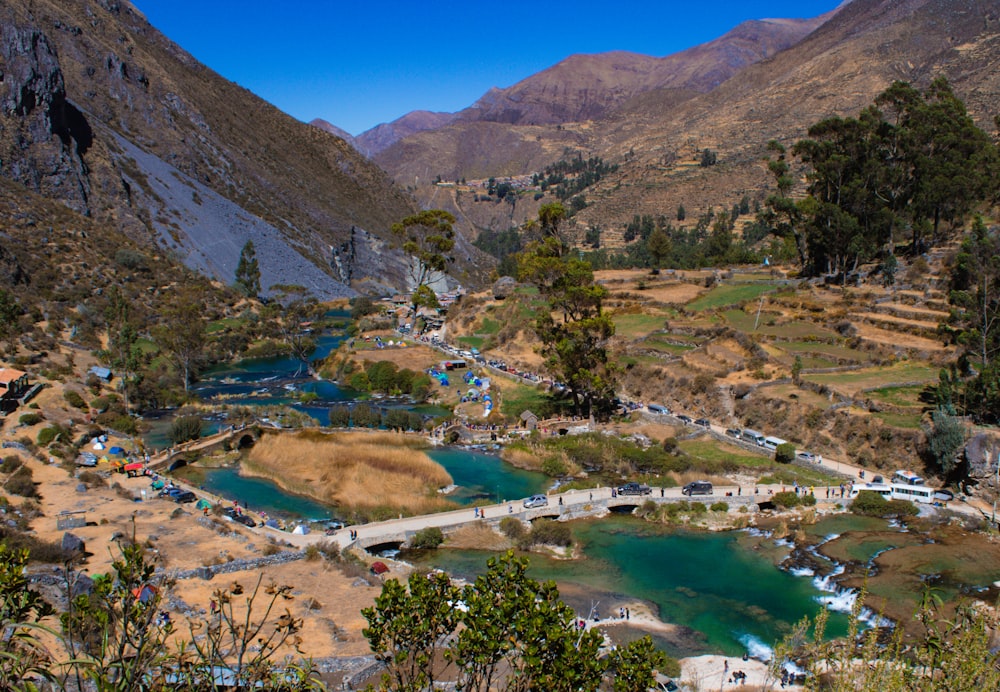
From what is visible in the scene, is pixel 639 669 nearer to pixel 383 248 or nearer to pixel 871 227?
pixel 871 227

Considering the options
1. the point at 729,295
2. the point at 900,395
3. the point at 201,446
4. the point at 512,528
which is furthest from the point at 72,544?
the point at 729,295

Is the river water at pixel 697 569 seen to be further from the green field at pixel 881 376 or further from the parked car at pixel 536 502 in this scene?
the green field at pixel 881 376

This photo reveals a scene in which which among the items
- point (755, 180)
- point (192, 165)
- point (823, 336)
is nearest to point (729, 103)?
point (755, 180)

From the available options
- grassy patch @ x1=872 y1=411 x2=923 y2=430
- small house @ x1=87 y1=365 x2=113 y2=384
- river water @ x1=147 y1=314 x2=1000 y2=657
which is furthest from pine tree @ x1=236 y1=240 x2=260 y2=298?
grassy patch @ x1=872 y1=411 x2=923 y2=430

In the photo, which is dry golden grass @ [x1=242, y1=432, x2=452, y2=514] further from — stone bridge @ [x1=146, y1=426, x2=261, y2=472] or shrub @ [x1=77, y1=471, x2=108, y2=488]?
shrub @ [x1=77, y1=471, x2=108, y2=488]

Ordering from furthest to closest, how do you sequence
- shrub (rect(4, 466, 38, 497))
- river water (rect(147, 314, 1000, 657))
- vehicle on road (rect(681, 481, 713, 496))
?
vehicle on road (rect(681, 481, 713, 496)) → shrub (rect(4, 466, 38, 497)) → river water (rect(147, 314, 1000, 657))

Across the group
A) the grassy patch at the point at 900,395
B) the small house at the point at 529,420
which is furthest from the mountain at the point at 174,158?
the grassy patch at the point at 900,395
